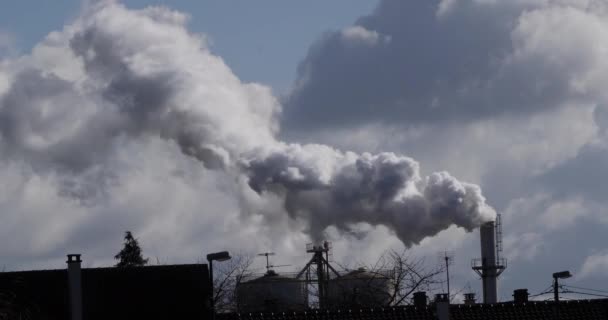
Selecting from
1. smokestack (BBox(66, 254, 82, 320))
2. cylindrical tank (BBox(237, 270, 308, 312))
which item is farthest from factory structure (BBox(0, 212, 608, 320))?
cylindrical tank (BBox(237, 270, 308, 312))

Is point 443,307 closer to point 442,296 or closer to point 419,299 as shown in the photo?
point 442,296

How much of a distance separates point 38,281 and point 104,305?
1915mm

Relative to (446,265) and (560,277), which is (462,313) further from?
(446,265)

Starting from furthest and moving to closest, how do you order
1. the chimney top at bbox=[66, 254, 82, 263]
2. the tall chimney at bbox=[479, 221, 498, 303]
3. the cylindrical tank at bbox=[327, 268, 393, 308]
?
the tall chimney at bbox=[479, 221, 498, 303]
the cylindrical tank at bbox=[327, 268, 393, 308]
the chimney top at bbox=[66, 254, 82, 263]

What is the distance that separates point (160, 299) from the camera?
35656 millimetres

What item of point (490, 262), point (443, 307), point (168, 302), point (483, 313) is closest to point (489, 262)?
point (490, 262)

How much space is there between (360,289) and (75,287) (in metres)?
37.3

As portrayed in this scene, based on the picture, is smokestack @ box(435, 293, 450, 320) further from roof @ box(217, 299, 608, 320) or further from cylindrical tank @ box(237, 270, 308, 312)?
cylindrical tank @ box(237, 270, 308, 312)

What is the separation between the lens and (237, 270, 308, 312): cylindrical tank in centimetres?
7262

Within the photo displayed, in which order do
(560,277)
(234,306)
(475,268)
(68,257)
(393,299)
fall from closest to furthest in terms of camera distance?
(68,257) → (560,277) → (393,299) → (234,306) → (475,268)

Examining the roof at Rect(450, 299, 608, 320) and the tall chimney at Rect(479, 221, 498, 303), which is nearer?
the roof at Rect(450, 299, 608, 320)

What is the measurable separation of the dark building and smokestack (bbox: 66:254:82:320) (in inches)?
19.7

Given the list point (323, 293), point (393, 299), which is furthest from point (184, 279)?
point (323, 293)

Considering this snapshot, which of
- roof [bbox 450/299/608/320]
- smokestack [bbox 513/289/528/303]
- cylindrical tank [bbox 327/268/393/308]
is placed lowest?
roof [bbox 450/299/608/320]
